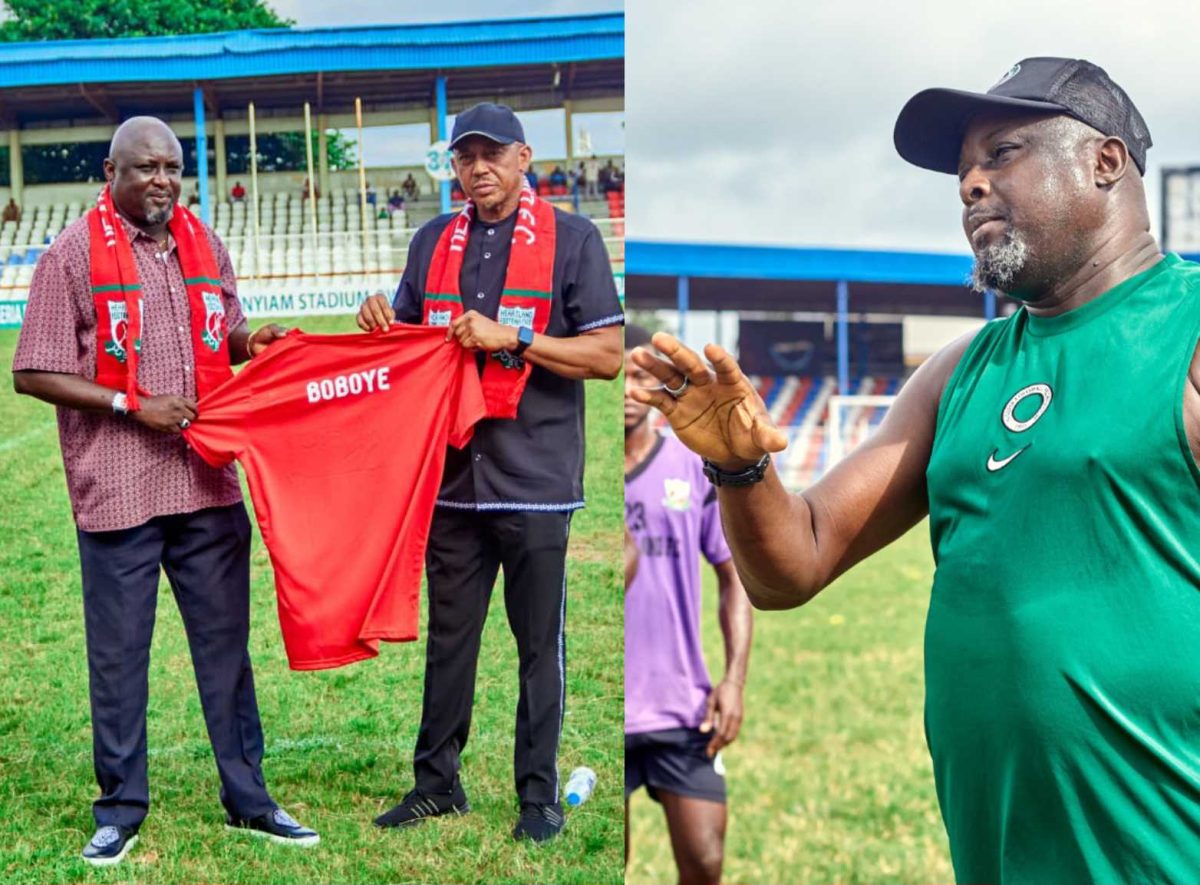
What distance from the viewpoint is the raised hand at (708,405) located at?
211 cm

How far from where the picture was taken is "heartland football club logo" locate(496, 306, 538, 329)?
147 inches

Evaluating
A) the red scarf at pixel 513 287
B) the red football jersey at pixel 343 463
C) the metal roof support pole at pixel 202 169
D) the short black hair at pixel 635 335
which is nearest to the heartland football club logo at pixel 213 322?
the red football jersey at pixel 343 463

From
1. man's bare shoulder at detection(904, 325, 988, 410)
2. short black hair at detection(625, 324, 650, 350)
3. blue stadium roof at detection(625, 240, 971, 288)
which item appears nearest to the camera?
man's bare shoulder at detection(904, 325, 988, 410)

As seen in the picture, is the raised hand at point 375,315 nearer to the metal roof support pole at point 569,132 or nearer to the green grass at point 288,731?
the green grass at point 288,731

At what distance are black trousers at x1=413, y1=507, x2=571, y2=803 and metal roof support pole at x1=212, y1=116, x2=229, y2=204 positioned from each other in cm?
99

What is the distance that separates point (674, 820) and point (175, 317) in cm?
197

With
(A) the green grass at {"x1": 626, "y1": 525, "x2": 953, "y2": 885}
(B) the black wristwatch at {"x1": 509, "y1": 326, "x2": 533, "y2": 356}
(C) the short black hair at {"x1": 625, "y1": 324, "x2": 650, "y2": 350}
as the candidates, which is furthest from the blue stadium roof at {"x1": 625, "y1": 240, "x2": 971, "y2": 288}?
(B) the black wristwatch at {"x1": 509, "y1": 326, "x2": 533, "y2": 356}

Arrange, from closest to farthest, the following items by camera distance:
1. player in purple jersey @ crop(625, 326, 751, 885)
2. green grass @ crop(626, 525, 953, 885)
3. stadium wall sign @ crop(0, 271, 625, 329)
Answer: stadium wall sign @ crop(0, 271, 625, 329), player in purple jersey @ crop(625, 326, 751, 885), green grass @ crop(626, 525, 953, 885)

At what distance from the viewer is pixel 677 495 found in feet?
14.4

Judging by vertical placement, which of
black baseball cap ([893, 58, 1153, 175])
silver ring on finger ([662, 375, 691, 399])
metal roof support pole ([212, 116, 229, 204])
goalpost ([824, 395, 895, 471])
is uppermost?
metal roof support pole ([212, 116, 229, 204])

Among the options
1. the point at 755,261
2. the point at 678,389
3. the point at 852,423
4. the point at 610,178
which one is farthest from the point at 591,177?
the point at 852,423

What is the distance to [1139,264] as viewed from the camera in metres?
2.35

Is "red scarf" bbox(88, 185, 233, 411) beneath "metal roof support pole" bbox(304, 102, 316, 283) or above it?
beneath

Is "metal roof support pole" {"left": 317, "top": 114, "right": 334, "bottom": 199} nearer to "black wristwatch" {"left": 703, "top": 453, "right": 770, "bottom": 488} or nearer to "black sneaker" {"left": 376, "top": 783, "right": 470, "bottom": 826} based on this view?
"black sneaker" {"left": 376, "top": 783, "right": 470, "bottom": 826}
